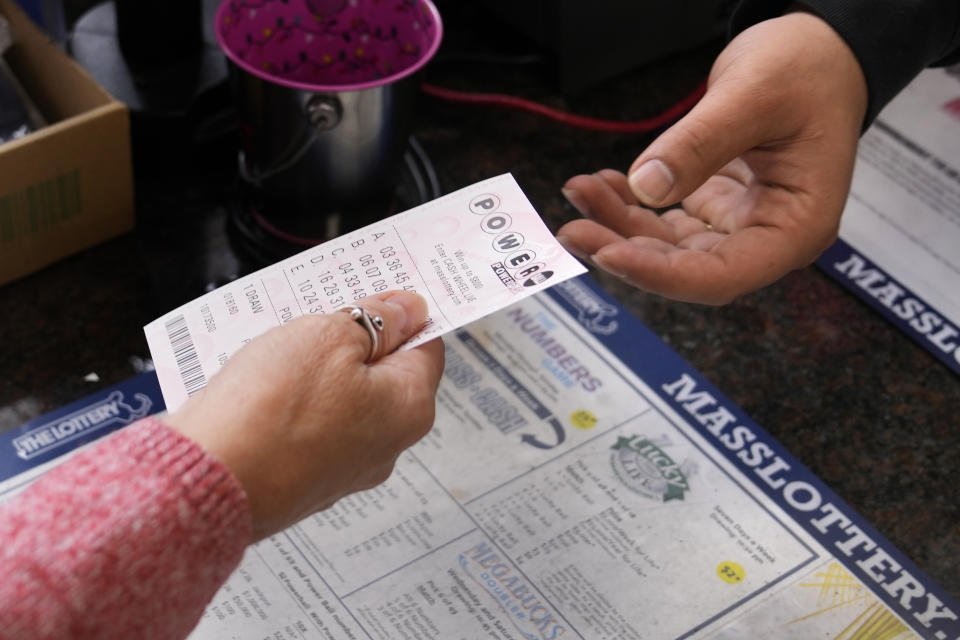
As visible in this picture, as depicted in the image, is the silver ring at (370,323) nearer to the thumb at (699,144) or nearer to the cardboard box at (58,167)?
the thumb at (699,144)

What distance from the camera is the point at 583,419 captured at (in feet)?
2.38

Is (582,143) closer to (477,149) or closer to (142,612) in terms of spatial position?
(477,149)

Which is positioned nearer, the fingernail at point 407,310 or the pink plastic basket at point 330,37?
the fingernail at point 407,310

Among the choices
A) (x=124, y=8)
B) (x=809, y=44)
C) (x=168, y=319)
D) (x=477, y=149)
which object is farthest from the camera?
(x=477, y=149)

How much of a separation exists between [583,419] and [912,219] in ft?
1.34

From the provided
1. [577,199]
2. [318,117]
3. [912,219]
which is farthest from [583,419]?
[912,219]

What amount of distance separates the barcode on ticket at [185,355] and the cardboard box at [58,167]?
0.76ft

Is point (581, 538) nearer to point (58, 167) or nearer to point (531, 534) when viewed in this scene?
point (531, 534)

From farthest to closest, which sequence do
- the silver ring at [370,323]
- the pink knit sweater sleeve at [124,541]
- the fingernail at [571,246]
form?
the fingernail at [571,246] → the silver ring at [370,323] → the pink knit sweater sleeve at [124,541]

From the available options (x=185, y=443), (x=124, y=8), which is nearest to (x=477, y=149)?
(x=124, y=8)

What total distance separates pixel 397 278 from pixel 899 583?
401 mm

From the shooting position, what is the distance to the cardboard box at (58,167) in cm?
71

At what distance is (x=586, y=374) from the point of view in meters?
0.75

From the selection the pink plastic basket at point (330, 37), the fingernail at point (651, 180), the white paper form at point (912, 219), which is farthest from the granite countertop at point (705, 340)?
the fingernail at point (651, 180)
